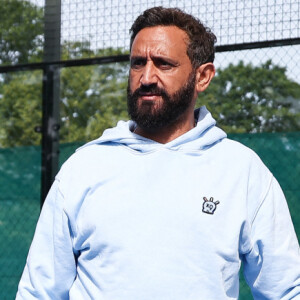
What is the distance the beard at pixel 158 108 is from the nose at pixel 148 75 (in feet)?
0.04

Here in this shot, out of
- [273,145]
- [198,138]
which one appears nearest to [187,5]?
[273,145]

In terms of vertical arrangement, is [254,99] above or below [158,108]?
below

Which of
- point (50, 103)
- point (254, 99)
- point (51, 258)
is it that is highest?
point (51, 258)

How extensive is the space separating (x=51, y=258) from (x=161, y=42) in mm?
592

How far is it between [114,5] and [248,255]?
8.74 ft

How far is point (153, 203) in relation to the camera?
1.71 metres

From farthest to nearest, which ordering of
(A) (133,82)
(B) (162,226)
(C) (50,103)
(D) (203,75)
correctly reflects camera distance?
(C) (50,103) < (D) (203,75) < (A) (133,82) < (B) (162,226)

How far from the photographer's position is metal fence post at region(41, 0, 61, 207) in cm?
434

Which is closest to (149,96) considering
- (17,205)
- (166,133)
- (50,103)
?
(166,133)

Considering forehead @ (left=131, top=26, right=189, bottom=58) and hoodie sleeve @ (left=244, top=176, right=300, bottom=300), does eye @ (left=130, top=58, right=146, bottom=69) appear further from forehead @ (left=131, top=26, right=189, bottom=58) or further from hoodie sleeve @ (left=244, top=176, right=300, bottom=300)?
hoodie sleeve @ (left=244, top=176, right=300, bottom=300)

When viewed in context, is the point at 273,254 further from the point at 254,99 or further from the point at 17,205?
the point at 17,205

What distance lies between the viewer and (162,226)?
66.4 inches

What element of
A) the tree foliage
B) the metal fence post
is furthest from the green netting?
the tree foliage

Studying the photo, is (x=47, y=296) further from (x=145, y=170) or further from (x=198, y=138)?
(x=198, y=138)
